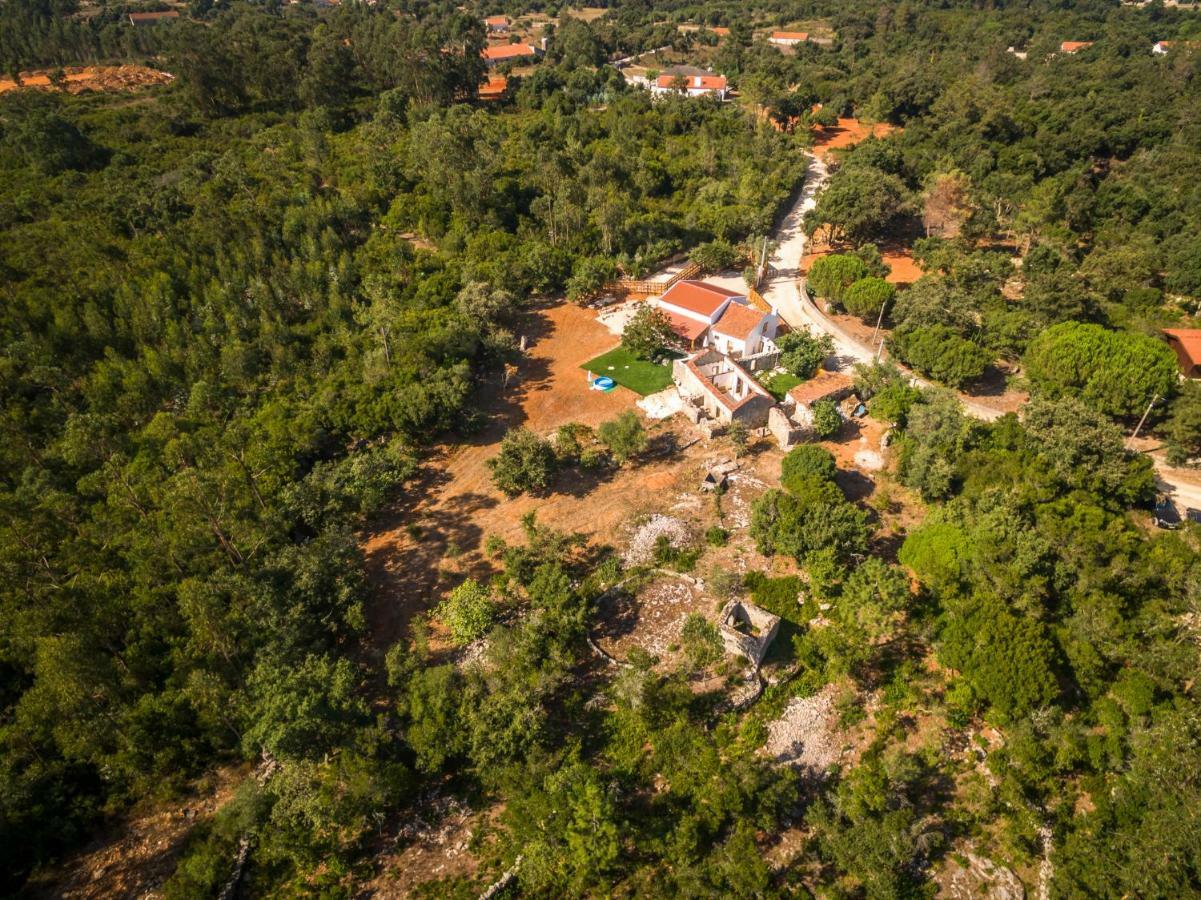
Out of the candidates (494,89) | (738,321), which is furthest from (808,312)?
(494,89)

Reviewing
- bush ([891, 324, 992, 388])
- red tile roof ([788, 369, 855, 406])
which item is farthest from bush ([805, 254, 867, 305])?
red tile roof ([788, 369, 855, 406])

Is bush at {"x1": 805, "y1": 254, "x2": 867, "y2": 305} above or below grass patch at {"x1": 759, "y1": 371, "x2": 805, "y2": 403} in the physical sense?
above

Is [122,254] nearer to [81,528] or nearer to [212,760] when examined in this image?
[81,528]

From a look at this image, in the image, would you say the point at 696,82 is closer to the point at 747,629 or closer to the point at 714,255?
the point at 714,255

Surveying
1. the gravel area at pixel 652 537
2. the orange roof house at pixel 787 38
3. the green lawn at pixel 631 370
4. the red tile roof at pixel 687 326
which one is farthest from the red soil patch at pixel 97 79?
the orange roof house at pixel 787 38

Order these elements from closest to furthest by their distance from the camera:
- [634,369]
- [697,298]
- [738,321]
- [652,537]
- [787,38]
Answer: [652,537] < [634,369] < [738,321] < [697,298] < [787,38]

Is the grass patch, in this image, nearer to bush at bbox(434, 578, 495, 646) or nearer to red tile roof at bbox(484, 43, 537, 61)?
bush at bbox(434, 578, 495, 646)

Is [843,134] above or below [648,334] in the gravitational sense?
above

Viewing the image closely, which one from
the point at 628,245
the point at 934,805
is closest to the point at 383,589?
the point at 934,805
